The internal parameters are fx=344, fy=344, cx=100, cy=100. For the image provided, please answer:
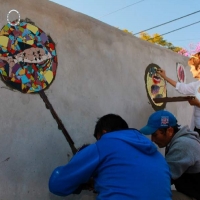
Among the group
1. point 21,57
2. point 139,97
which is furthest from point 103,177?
point 139,97

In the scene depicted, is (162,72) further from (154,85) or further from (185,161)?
(185,161)

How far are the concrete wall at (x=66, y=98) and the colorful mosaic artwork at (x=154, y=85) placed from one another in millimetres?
89

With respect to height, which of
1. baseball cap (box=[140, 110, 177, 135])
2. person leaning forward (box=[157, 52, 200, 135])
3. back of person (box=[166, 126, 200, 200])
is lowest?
back of person (box=[166, 126, 200, 200])

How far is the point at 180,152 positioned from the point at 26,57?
1.31 m

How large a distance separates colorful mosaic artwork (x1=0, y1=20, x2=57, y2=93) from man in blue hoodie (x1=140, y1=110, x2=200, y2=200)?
0.92m

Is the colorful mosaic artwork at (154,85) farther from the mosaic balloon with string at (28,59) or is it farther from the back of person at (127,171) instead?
the back of person at (127,171)

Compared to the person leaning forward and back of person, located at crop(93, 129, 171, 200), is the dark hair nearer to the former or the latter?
back of person, located at crop(93, 129, 171, 200)

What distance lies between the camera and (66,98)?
9.17 feet

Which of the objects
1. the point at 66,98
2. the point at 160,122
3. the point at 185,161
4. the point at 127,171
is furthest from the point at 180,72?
the point at 127,171

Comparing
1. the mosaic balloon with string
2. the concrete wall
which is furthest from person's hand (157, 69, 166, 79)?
the mosaic balloon with string

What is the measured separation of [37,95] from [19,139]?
1.20 feet

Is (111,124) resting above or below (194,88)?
below

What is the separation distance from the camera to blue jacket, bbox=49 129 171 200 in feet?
5.92

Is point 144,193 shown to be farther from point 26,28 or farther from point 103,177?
point 26,28
